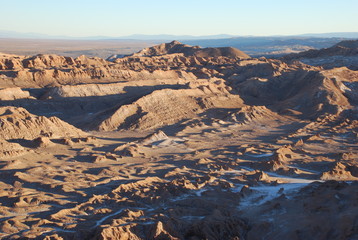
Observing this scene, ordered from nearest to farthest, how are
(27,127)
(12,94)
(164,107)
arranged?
1. (27,127)
2. (164,107)
3. (12,94)

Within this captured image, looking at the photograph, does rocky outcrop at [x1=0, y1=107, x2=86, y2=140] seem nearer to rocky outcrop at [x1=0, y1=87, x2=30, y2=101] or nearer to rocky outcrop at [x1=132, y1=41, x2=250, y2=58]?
rocky outcrop at [x1=0, y1=87, x2=30, y2=101]

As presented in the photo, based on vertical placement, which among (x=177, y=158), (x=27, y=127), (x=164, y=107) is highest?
(x=27, y=127)

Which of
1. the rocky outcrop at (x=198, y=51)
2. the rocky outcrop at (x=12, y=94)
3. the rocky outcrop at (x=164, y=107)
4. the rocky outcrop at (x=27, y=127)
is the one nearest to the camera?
the rocky outcrop at (x=27, y=127)

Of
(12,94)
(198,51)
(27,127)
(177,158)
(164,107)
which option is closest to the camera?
(177,158)

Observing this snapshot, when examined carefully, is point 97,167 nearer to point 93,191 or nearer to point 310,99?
point 93,191

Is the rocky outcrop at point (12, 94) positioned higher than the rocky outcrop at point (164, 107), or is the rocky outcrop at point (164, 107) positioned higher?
the rocky outcrop at point (12, 94)

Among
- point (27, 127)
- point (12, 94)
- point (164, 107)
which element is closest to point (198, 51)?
point (164, 107)

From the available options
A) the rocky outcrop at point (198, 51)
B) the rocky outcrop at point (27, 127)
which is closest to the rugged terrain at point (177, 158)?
the rocky outcrop at point (27, 127)

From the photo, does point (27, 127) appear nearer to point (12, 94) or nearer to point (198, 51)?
point (12, 94)

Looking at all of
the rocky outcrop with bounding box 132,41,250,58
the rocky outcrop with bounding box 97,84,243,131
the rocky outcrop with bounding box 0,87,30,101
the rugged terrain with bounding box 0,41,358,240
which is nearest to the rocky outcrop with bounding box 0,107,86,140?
the rugged terrain with bounding box 0,41,358,240

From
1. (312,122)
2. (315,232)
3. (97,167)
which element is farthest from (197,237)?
(312,122)

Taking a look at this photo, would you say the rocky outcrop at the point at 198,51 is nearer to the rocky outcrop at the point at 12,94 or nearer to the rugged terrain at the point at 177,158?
the rugged terrain at the point at 177,158
